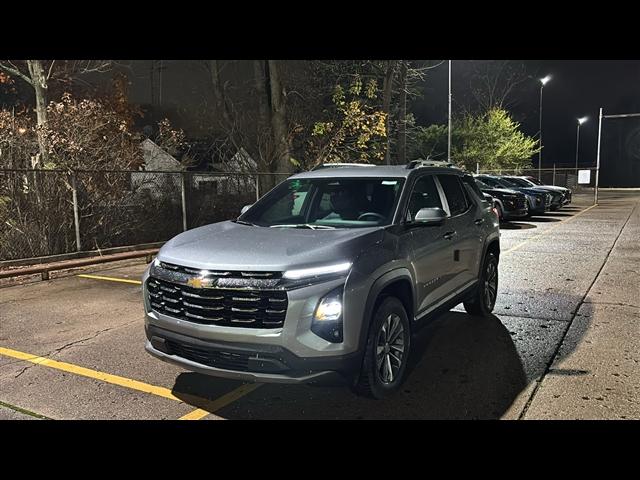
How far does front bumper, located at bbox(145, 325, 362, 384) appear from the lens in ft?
10.7

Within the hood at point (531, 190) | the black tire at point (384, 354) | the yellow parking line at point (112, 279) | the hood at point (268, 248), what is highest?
the hood at point (268, 248)

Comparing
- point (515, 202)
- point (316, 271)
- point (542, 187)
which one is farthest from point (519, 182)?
point (316, 271)

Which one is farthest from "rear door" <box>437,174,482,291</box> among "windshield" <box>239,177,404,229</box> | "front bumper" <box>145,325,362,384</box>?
"front bumper" <box>145,325,362,384</box>

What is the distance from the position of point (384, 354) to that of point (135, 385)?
208 centimetres

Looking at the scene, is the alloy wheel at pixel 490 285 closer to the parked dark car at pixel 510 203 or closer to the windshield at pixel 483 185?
A: the parked dark car at pixel 510 203

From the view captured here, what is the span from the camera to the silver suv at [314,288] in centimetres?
330

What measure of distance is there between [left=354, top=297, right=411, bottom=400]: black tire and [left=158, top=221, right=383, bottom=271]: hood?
0.54 m

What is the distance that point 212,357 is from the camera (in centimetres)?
344

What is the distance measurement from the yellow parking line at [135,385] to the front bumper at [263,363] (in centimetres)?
52

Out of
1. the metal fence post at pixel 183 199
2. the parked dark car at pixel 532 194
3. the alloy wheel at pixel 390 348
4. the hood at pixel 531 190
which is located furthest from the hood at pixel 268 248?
the hood at pixel 531 190

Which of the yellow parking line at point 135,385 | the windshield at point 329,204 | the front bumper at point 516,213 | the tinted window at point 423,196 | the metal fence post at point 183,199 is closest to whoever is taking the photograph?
the yellow parking line at point 135,385
